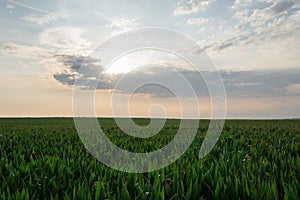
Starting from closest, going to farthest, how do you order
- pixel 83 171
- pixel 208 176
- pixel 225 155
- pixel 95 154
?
pixel 208 176 → pixel 83 171 → pixel 225 155 → pixel 95 154

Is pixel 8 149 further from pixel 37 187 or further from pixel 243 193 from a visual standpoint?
pixel 243 193

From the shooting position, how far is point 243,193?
3.33 m

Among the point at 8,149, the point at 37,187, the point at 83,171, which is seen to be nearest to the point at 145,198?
the point at 37,187

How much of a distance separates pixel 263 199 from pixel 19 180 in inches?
133

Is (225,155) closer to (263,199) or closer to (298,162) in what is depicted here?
(298,162)

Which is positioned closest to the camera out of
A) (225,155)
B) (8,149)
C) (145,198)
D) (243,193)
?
(145,198)

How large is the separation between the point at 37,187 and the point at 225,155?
4.06m

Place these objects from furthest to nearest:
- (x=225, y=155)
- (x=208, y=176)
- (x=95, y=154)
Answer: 1. (x=95, y=154)
2. (x=225, y=155)
3. (x=208, y=176)

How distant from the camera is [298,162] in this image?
5.10m

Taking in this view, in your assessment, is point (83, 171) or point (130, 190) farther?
point (83, 171)

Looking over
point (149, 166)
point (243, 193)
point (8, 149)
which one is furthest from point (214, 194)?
point (8, 149)

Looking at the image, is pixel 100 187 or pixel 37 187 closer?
pixel 100 187

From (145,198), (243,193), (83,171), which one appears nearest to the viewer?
(145,198)

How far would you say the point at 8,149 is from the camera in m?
8.93
